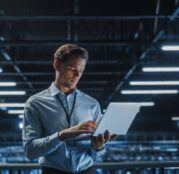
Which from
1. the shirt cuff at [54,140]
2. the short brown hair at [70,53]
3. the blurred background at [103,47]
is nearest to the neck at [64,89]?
the short brown hair at [70,53]

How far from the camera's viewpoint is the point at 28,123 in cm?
220

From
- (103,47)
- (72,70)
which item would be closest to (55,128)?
(72,70)

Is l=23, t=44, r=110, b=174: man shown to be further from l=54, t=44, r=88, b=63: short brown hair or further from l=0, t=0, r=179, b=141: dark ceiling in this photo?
l=0, t=0, r=179, b=141: dark ceiling

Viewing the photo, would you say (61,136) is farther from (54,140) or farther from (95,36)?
(95,36)

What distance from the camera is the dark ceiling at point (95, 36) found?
1087 centimetres

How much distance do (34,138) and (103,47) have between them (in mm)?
14761

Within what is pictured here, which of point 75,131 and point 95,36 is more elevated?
point 95,36

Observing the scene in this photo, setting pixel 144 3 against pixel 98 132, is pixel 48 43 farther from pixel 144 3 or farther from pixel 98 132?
pixel 98 132

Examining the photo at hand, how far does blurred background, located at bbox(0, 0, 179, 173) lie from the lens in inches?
432

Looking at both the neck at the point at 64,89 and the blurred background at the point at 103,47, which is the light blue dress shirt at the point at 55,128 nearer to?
the neck at the point at 64,89

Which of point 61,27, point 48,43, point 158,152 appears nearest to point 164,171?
point 48,43

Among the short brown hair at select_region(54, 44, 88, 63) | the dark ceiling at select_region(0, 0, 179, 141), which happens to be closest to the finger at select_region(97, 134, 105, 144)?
the short brown hair at select_region(54, 44, 88, 63)

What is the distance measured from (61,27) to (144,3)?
Answer: 392cm

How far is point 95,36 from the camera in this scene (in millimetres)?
14414
